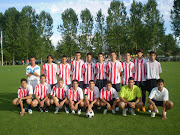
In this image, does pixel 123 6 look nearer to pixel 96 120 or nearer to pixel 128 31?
pixel 128 31

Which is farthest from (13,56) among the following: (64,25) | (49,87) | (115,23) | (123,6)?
(49,87)

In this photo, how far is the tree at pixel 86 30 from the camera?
127ft

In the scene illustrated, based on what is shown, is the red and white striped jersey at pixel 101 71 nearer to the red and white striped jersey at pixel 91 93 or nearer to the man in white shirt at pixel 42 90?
the red and white striped jersey at pixel 91 93

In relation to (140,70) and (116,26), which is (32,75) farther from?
(116,26)

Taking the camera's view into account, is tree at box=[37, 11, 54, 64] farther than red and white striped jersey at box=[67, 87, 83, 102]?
Yes

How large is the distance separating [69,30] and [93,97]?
1463 inches

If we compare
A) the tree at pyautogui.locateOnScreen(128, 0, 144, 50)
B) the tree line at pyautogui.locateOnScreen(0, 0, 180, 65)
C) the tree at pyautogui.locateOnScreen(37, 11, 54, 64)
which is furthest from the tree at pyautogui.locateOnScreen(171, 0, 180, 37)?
the tree at pyautogui.locateOnScreen(37, 11, 54, 64)

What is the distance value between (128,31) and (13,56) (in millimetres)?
29556

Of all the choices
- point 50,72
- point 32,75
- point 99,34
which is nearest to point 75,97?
point 50,72

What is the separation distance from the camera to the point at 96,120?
4250 mm

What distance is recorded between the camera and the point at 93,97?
16.1 ft

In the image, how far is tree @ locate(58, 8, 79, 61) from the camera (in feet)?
132

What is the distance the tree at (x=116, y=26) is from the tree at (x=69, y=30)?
824cm

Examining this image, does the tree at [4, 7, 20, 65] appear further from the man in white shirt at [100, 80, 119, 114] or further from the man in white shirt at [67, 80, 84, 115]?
the man in white shirt at [100, 80, 119, 114]
